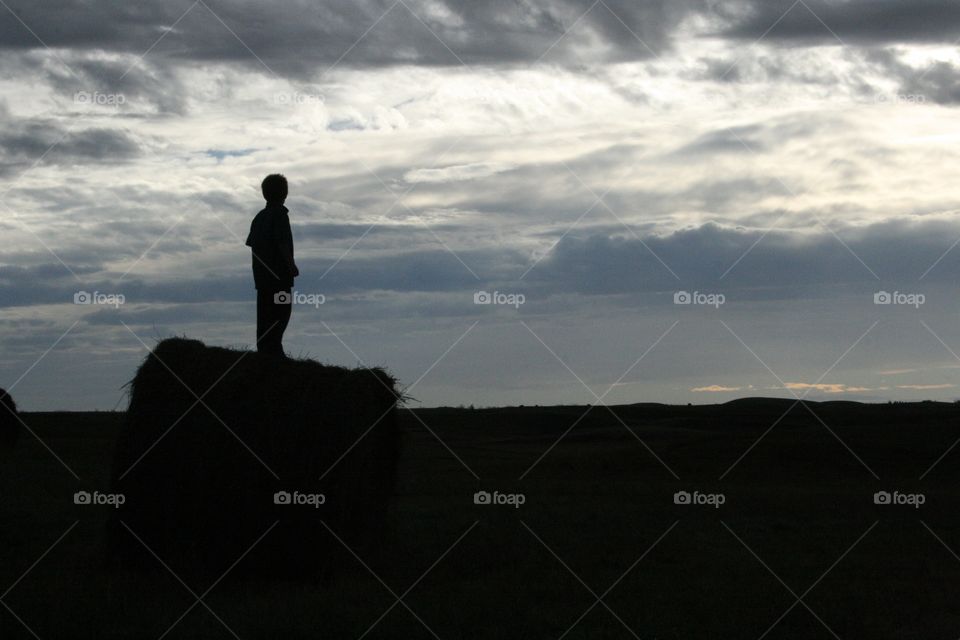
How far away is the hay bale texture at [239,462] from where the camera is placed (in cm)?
1084

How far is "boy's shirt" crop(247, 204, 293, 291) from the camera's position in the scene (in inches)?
484

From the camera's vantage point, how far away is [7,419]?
2953cm

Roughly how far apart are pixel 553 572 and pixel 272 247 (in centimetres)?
442

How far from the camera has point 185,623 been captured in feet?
27.9

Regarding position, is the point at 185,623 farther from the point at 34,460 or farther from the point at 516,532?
the point at 34,460

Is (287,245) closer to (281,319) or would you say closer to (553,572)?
(281,319)

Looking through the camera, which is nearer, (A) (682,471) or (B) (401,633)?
(B) (401,633)

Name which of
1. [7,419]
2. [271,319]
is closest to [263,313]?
[271,319]

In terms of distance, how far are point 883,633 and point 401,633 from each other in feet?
11.5

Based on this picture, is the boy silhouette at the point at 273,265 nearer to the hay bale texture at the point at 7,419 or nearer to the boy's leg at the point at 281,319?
the boy's leg at the point at 281,319

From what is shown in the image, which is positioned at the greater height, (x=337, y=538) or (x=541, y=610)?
(x=337, y=538)

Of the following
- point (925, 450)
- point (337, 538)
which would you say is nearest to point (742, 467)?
point (925, 450)

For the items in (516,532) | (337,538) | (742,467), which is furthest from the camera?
(742,467)

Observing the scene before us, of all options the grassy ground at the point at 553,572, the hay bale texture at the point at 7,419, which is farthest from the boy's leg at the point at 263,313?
the hay bale texture at the point at 7,419
